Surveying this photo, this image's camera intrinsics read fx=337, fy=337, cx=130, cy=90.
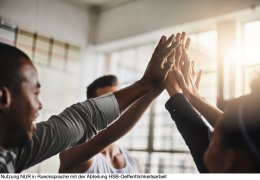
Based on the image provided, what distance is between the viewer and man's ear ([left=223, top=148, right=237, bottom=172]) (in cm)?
68

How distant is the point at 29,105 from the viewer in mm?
726

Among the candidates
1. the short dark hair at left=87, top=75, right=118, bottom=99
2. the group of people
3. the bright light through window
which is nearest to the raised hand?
the group of people

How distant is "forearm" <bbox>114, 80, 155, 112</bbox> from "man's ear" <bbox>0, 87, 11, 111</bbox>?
0.30 m

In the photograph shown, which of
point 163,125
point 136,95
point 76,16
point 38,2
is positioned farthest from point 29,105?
point 76,16

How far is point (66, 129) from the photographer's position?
0.81 m

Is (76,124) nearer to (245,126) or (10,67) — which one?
(10,67)

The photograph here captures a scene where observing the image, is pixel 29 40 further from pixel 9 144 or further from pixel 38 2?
pixel 9 144

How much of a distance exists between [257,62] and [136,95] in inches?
61.0

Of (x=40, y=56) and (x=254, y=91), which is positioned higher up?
(x=40, y=56)

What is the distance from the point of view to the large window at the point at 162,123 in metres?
2.52

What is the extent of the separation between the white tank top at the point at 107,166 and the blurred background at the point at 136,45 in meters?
0.94

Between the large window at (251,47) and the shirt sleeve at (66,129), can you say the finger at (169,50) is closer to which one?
the shirt sleeve at (66,129)

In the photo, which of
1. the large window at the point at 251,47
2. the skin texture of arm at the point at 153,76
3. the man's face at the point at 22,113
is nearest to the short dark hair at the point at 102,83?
the skin texture of arm at the point at 153,76

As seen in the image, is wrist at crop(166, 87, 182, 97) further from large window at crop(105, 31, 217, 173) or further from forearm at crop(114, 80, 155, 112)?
large window at crop(105, 31, 217, 173)
